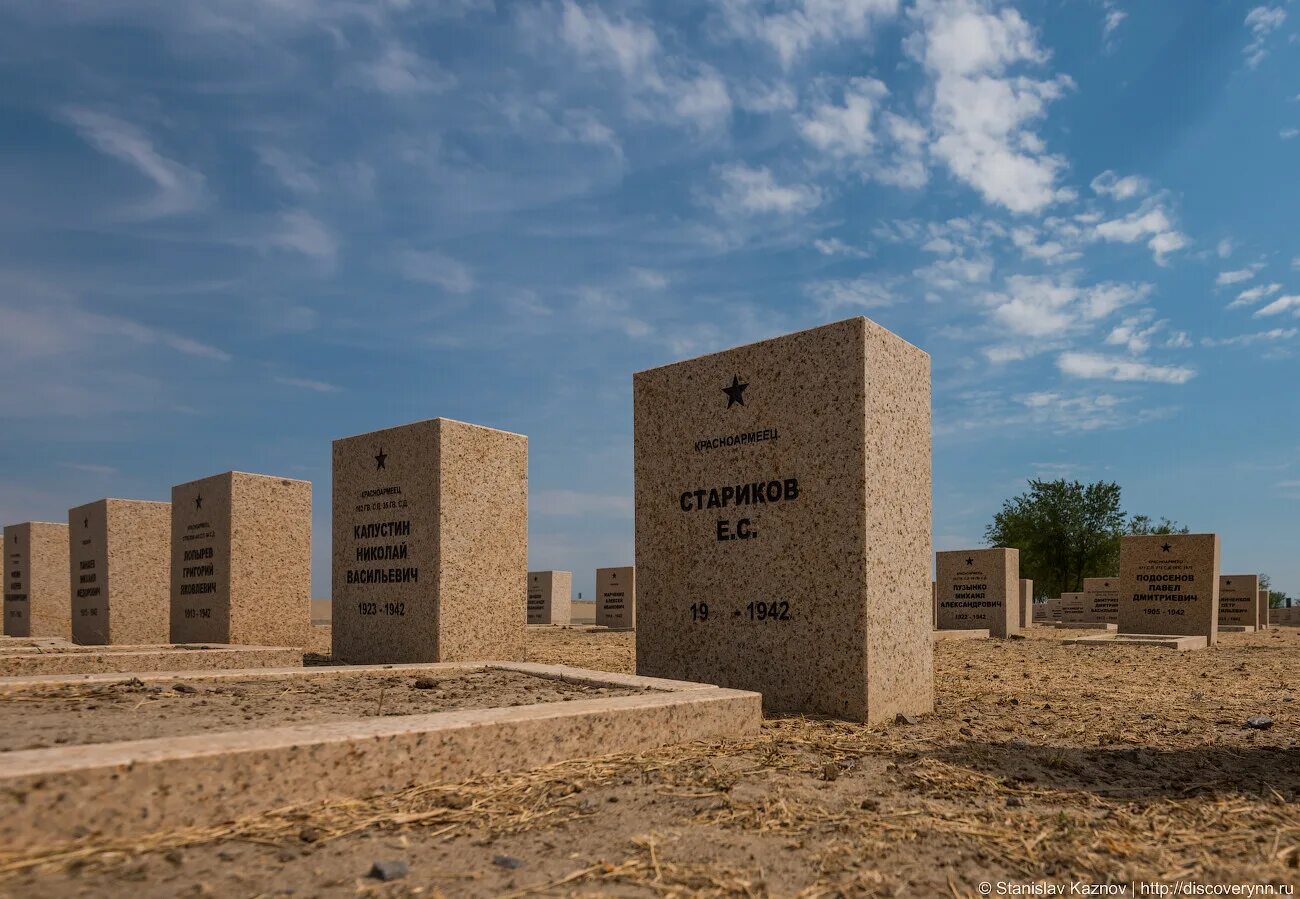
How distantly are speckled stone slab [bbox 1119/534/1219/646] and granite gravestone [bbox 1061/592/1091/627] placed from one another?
399 inches

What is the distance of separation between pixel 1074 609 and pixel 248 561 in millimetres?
25492

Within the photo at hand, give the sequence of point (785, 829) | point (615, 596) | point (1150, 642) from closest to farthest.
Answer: point (785, 829)
point (1150, 642)
point (615, 596)

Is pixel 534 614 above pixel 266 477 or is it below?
below

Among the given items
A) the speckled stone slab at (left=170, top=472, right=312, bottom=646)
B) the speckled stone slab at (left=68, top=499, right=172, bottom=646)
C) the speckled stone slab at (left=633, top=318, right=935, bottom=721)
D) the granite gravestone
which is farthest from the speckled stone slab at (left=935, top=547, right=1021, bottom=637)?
the speckled stone slab at (left=68, top=499, right=172, bottom=646)

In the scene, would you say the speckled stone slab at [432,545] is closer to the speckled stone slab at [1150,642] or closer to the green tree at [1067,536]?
the speckled stone slab at [1150,642]

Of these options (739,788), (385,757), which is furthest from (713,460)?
(385,757)

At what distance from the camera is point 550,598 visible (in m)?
29.6

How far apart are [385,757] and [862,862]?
77.0 inches

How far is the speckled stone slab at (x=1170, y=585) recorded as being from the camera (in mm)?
17656

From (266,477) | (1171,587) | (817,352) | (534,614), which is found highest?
(817,352)

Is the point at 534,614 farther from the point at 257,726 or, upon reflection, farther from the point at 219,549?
the point at 257,726

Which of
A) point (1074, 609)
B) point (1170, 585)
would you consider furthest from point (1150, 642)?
point (1074, 609)

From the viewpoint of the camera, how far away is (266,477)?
44.8ft

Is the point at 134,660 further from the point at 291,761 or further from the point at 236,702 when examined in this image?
the point at 291,761
